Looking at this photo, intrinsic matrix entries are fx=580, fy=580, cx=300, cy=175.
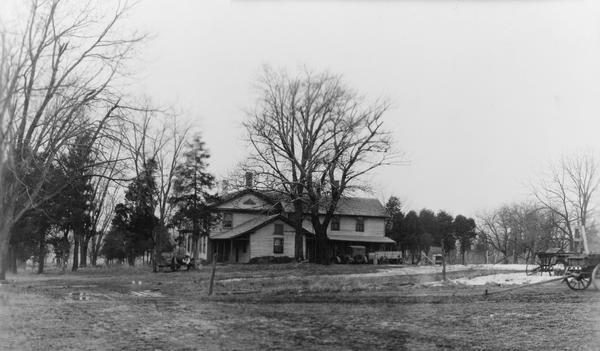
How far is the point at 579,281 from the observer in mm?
16672

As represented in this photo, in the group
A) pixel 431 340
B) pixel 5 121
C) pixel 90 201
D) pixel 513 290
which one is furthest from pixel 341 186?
pixel 431 340

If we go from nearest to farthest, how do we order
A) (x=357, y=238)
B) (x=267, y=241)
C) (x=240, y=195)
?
1. (x=267, y=241)
2. (x=240, y=195)
3. (x=357, y=238)

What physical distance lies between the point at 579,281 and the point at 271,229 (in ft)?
120

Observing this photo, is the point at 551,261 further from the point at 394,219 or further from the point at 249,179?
the point at 394,219

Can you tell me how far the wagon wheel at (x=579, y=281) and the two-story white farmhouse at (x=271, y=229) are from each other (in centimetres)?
3032

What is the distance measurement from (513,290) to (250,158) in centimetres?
2888

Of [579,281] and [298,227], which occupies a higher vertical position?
[298,227]

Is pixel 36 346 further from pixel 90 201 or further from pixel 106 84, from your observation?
pixel 90 201

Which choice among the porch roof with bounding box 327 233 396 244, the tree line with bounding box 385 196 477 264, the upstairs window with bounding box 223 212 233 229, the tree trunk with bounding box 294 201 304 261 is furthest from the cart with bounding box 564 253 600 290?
the tree line with bounding box 385 196 477 264

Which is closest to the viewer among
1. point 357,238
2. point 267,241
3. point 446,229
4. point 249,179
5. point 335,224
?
point 249,179

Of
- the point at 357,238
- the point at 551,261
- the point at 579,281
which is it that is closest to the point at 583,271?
the point at 579,281

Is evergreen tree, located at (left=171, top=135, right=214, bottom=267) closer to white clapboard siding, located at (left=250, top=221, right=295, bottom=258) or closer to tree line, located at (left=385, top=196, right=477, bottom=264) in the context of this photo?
white clapboard siding, located at (left=250, top=221, right=295, bottom=258)

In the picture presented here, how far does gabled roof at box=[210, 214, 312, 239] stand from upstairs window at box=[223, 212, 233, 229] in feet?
2.82

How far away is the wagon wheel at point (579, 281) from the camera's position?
53.6ft
